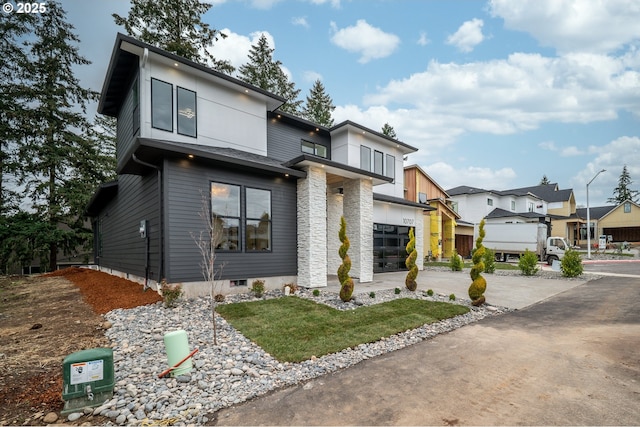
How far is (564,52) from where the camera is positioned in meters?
13.9

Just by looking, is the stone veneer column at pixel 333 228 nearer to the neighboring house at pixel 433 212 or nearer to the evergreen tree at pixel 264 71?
the neighboring house at pixel 433 212

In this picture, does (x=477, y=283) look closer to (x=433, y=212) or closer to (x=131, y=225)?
(x=131, y=225)

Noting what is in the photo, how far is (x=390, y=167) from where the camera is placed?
17.4 meters

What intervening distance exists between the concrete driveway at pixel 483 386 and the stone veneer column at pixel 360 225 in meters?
5.93

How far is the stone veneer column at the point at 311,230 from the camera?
9961 mm

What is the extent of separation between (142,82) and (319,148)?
870 centimetres

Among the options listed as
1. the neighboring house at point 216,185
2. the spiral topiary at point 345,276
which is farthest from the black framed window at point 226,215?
the spiral topiary at point 345,276

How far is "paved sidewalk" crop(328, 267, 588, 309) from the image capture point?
30.7 feet

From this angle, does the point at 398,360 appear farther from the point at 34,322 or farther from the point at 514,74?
the point at 514,74

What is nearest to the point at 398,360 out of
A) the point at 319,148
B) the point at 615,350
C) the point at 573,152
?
the point at 615,350

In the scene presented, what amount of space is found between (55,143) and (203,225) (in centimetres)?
1774

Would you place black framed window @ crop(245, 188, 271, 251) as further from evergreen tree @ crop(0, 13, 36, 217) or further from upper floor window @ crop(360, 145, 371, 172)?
evergreen tree @ crop(0, 13, 36, 217)

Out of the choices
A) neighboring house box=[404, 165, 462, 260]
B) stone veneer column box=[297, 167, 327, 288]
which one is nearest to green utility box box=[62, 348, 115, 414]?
stone veneer column box=[297, 167, 327, 288]

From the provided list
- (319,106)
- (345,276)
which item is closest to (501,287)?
(345,276)
